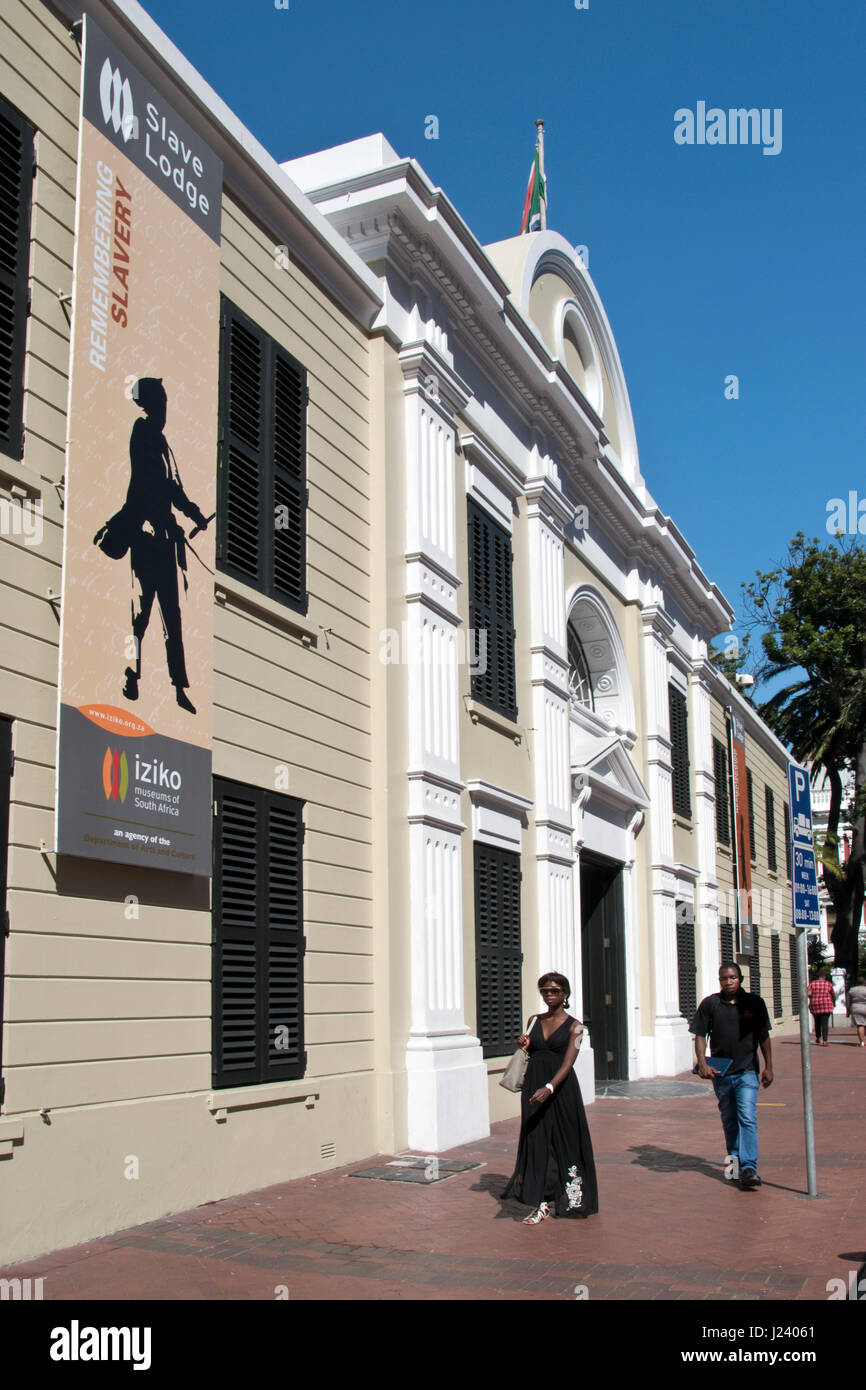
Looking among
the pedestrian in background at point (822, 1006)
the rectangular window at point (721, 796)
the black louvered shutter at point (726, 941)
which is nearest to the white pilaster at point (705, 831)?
the black louvered shutter at point (726, 941)

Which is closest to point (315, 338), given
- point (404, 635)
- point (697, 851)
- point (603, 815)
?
point (404, 635)

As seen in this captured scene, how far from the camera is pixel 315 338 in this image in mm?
11133

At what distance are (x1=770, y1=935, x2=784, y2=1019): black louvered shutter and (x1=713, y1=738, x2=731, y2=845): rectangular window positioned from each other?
6.57 metres

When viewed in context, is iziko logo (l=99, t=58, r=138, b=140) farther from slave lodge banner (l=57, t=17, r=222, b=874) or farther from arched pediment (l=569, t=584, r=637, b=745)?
arched pediment (l=569, t=584, r=637, b=745)

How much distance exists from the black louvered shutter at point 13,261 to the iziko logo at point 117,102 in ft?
2.50

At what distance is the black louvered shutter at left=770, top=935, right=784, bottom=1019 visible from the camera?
1238 inches

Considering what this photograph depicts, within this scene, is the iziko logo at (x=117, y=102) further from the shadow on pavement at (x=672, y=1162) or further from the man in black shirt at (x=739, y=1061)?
the shadow on pavement at (x=672, y=1162)

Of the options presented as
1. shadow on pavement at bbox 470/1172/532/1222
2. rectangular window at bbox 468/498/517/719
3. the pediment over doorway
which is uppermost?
rectangular window at bbox 468/498/517/719

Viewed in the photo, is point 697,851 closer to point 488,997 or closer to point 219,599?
point 488,997

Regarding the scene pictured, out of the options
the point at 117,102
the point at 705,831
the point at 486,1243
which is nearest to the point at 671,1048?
the point at 705,831

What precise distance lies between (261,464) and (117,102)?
8.85 feet

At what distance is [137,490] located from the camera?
8.16 metres

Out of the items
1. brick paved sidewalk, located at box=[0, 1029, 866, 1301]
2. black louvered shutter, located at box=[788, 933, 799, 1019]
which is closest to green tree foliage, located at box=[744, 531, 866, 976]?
black louvered shutter, located at box=[788, 933, 799, 1019]

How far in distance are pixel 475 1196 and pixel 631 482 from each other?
45.0 feet
